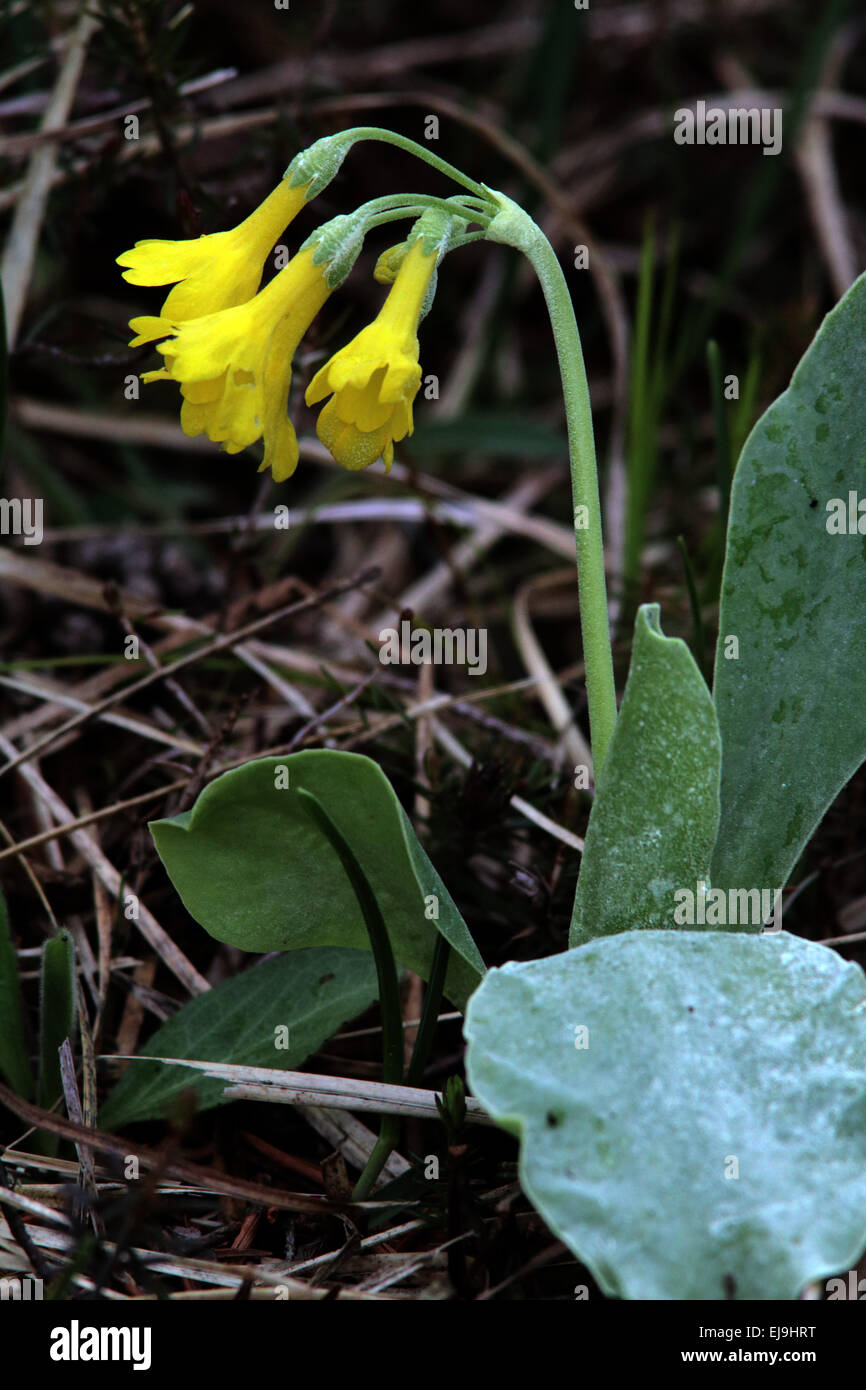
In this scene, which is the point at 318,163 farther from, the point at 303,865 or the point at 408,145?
the point at 303,865

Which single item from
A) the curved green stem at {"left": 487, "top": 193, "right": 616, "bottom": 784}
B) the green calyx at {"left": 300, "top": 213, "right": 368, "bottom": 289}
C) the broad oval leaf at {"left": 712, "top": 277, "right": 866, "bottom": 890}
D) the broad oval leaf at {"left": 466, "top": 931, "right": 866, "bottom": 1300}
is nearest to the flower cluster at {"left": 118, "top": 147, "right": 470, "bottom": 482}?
the green calyx at {"left": 300, "top": 213, "right": 368, "bottom": 289}

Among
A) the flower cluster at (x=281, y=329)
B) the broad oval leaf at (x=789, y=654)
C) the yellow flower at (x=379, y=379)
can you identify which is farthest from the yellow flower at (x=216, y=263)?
the broad oval leaf at (x=789, y=654)

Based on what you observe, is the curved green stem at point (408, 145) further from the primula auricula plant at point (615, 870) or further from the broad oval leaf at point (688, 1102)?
the broad oval leaf at point (688, 1102)

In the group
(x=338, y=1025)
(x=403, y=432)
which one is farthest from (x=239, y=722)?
(x=403, y=432)

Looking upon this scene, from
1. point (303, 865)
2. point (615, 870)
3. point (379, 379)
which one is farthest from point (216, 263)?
point (615, 870)

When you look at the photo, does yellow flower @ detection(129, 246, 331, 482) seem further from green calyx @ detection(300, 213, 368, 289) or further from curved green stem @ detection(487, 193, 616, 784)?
curved green stem @ detection(487, 193, 616, 784)
